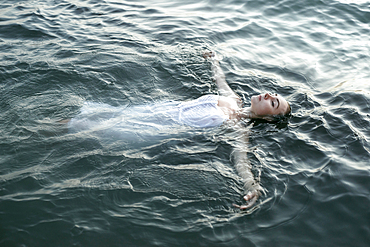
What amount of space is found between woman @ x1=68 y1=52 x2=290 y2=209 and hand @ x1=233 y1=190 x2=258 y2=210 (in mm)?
448

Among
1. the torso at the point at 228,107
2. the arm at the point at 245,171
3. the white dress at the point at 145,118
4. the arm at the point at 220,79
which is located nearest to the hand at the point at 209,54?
the arm at the point at 220,79

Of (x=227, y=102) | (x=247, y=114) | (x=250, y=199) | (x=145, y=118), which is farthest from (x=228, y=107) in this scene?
(x=250, y=199)

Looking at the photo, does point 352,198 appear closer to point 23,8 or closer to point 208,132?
point 208,132

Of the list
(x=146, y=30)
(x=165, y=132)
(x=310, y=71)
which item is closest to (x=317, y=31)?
(x=310, y=71)

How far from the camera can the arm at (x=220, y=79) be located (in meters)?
6.63

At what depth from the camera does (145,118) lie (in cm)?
553

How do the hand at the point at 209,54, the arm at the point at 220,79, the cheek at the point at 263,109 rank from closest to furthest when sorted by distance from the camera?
the cheek at the point at 263,109
the arm at the point at 220,79
the hand at the point at 209,54

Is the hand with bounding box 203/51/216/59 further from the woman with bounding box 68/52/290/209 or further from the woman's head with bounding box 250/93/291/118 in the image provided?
the woman's head with bounding box 250/93/291/118

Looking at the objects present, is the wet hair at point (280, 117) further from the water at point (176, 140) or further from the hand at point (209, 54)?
the hand at point (209, 54)

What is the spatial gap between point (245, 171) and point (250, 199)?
542 millimetres

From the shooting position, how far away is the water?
12.9 feet

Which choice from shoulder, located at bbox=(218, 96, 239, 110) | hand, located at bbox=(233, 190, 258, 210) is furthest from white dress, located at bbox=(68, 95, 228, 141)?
hand, located at bbox=(233, 190, 258, 210)

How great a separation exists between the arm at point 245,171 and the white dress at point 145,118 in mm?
551

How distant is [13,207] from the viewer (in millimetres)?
3906
